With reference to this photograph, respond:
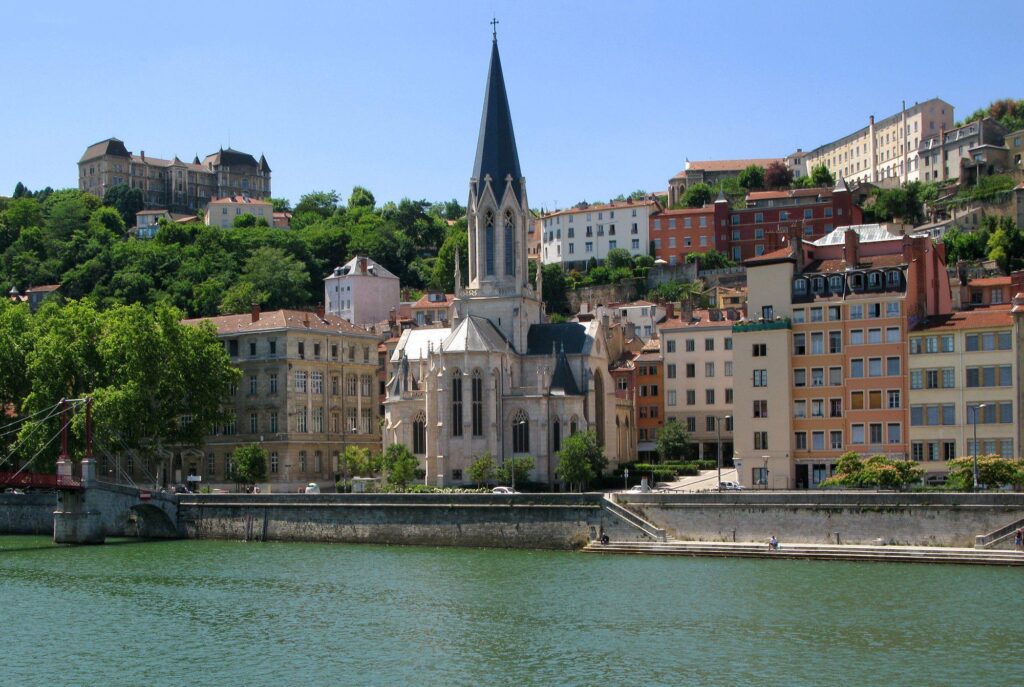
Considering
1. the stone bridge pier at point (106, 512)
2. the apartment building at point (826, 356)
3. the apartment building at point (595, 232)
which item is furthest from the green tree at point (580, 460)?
the apartment building at point (595, 232)

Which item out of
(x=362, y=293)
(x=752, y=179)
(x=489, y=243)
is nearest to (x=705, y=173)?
(x=752, y=179)

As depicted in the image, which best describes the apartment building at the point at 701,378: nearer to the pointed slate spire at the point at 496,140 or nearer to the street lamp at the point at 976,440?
the pointed slate spire at the point at 496,140

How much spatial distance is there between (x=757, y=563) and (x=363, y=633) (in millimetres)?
17364

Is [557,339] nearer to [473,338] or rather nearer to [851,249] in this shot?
[473,338]

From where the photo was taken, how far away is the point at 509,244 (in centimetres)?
8669

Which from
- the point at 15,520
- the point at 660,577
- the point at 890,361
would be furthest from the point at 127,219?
the point at 660,577

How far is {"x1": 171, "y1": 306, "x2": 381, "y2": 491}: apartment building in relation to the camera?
3415 inches

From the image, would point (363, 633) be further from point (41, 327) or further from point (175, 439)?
point (41, 327)

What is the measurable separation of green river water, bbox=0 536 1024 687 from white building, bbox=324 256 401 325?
255 feet

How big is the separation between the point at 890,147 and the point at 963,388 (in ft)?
329

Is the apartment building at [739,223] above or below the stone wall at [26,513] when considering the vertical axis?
above

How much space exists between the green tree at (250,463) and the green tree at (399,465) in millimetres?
7428

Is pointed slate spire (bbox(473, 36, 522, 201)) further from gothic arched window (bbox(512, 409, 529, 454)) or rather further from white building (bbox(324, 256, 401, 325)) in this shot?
white building (bbox(324, 256, 401, 325))

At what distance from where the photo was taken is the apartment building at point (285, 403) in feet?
285
